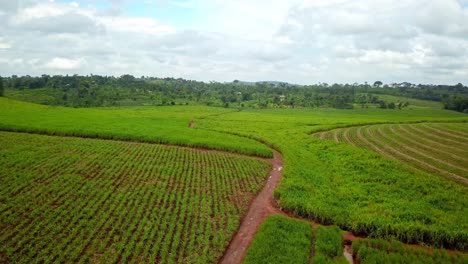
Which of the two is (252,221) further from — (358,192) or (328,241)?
(358,192)

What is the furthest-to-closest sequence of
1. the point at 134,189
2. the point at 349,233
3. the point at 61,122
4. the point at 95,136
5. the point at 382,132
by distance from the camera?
the point at 382,132
the point at 61,122
the point at 95,136
the point at 134,189
the point at 349,233

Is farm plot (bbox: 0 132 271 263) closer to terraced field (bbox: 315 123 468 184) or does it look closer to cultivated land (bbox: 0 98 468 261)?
cultivated land (bbox: 0 98 468 261)

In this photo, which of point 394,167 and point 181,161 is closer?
point 394,167

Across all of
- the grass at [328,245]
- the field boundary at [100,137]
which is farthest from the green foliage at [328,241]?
the field boundary at [100,137]

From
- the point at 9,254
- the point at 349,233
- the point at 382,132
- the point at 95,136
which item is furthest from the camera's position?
the point at 382,132

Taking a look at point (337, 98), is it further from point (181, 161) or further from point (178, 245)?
point (178, 245)

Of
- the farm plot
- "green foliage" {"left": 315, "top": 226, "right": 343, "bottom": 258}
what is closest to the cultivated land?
"green foliage" {"left": 315, "top": 226, "right": 343, "bottom": 258}

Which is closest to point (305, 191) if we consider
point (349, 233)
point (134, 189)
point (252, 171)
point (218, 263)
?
point (349, 233)
